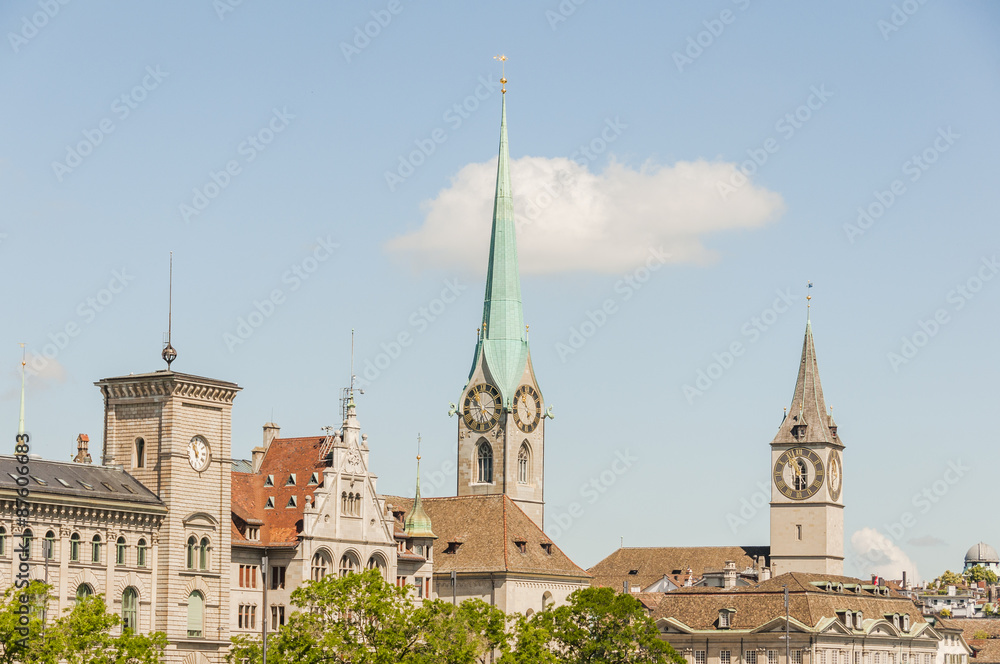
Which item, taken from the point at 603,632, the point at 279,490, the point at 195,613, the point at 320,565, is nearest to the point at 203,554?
the point at 195,613

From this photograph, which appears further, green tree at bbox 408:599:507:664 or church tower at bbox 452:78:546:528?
church tower at bbox 452:78:546:528

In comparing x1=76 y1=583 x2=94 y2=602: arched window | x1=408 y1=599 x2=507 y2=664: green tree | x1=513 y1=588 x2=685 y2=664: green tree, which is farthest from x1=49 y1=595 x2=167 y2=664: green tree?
x1=513 y1=588 x2=685 y2=664: green tree

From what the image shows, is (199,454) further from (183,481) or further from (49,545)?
(49,545)

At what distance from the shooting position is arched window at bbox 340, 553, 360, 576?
139375 millimetres

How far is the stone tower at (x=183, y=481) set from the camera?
125 meters

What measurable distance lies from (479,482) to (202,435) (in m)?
69.3

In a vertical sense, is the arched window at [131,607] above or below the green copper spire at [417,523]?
below

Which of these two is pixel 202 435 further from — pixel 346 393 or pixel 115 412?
pixel 346 393

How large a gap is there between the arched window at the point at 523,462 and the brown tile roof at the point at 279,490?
51505 millimetres

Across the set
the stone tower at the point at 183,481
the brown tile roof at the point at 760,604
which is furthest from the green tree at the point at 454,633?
the brown tile roof at the point at 760,604

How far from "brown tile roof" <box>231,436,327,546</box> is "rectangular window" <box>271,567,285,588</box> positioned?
1.79 meters

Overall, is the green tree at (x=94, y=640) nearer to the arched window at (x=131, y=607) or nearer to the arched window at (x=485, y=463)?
the arched window at (x=131, y=607)

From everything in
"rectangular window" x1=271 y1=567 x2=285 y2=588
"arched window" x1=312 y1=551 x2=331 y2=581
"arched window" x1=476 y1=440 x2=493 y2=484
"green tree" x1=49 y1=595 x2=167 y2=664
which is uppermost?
"arched window" x1=476 y1=440 x2=493 y2=484

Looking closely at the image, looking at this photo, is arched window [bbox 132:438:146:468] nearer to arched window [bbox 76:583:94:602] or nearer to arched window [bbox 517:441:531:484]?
arched window [bbox 76:583:94:602]
